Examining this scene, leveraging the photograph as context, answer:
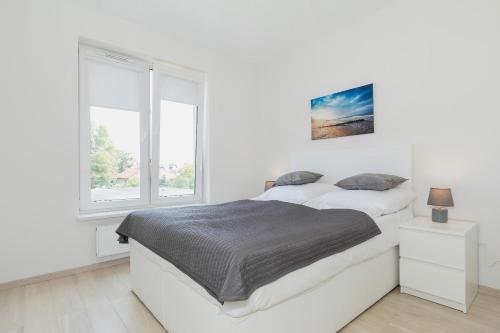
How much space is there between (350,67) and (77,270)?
3.71m

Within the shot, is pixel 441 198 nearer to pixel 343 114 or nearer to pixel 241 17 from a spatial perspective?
pixel 343 114

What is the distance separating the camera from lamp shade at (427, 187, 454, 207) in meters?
2.14

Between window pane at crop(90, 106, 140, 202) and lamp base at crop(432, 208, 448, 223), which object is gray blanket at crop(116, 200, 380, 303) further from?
window pane at crop(90, 106, 140, 202)

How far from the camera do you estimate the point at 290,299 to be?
140 cm

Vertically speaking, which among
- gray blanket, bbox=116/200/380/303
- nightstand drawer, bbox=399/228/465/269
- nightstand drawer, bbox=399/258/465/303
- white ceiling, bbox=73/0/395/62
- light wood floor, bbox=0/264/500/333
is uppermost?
white ceiling, bbox=73/0/395/62

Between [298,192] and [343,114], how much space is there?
1110 millimetres

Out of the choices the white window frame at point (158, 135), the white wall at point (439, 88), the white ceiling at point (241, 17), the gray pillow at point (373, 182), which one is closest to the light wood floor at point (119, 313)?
the white wall at point (439, 88)

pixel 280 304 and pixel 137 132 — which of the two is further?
pixel 137 132

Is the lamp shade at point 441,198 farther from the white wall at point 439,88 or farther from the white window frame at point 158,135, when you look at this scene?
the white window frame at point 158,135

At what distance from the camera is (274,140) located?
4043 mm

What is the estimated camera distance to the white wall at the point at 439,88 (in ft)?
7.10

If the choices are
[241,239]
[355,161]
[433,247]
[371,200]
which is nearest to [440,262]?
[433,247]

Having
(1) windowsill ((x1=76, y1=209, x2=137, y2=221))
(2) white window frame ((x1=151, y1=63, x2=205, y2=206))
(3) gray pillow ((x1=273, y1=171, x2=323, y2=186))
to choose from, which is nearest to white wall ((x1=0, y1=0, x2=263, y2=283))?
(1) windowsill ((x1=76, y1=209, x2=137, y2=221))

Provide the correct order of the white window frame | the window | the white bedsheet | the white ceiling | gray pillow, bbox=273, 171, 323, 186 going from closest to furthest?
the white bedsheet
the white ceiling
the window
gray pillow, bbox=273, 171, 323, 186
the white window frame
